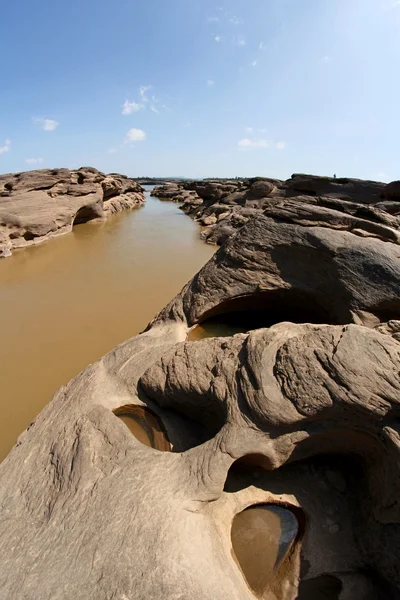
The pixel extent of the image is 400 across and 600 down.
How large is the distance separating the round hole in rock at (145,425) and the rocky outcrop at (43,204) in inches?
427

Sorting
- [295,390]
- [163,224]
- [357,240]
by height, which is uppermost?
[357,240]

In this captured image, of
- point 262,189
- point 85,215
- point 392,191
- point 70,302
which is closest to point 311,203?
point 70,302

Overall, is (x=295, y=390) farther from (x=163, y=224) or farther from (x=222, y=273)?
(x=163, y=224)

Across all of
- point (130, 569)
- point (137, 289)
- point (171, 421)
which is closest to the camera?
point (130, 569)

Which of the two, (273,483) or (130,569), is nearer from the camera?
(130,569)

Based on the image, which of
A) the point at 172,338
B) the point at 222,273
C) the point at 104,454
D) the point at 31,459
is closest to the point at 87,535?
the point at 104,454

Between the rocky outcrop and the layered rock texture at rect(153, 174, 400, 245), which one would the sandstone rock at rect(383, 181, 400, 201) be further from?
the rocky outcrop

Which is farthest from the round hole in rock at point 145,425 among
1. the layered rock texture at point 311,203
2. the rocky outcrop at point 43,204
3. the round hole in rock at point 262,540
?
the rocky outcrop at point 43,204

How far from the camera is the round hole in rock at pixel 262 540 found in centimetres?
257

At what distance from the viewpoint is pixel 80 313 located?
24.0 feet

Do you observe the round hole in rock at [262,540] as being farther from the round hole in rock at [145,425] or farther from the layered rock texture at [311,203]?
the layered rock texture at [311,203]

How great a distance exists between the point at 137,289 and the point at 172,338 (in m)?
4.23

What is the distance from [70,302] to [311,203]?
617cm

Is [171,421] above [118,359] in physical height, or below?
below
